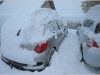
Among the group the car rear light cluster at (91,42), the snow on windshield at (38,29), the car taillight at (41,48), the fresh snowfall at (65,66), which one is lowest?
the fresh snowfall at (65,66)

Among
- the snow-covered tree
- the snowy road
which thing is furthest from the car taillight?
the snow-covered tree

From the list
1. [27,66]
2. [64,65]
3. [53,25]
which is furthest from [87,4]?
[27,66]

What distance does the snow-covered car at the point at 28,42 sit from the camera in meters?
4.00

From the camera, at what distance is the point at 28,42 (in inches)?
158

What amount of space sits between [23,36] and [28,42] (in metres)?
0.27

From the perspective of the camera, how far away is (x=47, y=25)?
4.71m

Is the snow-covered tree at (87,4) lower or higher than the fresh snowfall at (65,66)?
lower

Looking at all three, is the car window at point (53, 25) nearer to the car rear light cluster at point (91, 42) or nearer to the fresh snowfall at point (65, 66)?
the fresh snowfall at point (65, 66)

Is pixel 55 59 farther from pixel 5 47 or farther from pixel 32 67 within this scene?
pixel 5 47

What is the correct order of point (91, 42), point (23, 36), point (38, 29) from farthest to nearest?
point (38, 29)
point (23, 36)
point (91, 42)

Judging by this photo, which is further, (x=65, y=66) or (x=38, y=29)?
(x=65, y=66)

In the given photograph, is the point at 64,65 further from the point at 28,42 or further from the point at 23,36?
the point at 23,36

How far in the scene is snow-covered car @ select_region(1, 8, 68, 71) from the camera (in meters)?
4.00

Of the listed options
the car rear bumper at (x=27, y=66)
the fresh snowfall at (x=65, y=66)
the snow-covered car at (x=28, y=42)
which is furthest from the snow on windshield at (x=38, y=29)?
the fresh snowfall at (x=65, y=66)
